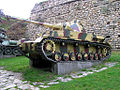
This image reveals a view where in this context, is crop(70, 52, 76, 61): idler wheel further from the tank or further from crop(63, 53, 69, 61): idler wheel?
the tank

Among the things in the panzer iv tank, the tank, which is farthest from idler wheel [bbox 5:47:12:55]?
the panzer iv tank

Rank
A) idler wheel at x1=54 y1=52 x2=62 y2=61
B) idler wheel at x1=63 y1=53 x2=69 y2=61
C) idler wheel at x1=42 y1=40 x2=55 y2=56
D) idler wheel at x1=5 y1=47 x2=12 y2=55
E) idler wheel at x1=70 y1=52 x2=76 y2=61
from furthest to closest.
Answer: idler wheel at x1=5 y1=47 x2=12 y2=55 < idler wheel at x1=70 y1=52 x2=76 y2=61 < idler wheel at x1=63 y1=53 x2=69 y2=61 < idler wheel at x1=54 y1=52 x2=62 y2=61 < idler wheel at x1=42 y1=40 x2=55 y2=56

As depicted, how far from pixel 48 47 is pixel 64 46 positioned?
1052mm

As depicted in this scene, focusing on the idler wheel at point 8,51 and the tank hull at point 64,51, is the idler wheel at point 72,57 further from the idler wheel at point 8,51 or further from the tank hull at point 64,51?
the idler wheel at point 8,51

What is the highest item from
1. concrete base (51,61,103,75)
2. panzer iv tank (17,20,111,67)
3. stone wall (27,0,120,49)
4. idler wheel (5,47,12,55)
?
stone wall (27,0,120,49)

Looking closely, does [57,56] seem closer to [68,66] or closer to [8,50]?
[68,66]

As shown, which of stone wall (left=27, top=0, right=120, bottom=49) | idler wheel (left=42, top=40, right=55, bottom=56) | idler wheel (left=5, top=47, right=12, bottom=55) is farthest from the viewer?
idler wheel (left=5, top=47, right=12, bottom=55)

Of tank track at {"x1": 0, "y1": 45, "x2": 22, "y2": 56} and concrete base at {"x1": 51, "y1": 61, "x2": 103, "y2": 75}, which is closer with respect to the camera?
concrete base at {"x1": 51, "y1": 61, "x2": 103, "y2": 75}

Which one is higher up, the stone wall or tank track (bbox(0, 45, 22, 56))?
the stone wall

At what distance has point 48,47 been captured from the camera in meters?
5.51

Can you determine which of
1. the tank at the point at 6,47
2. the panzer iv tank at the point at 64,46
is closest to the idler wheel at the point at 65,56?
the panzer iv tank at the point at 64,46

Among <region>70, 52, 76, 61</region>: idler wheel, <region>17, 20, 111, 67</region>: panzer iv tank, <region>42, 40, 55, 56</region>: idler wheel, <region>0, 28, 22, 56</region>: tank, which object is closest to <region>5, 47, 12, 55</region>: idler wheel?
<region>0, 28, 22, 56</region>: tank

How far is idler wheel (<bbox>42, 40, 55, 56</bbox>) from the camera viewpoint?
5.47 meters

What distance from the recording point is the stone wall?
13.0 metres
